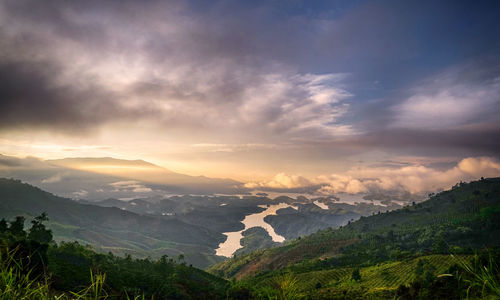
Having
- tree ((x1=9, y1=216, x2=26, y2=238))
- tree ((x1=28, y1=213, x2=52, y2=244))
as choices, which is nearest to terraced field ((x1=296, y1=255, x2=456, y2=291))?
tree ((x1=28, y1=213, x2=52, y2=244))

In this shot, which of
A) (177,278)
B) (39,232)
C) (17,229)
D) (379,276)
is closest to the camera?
(17,229)

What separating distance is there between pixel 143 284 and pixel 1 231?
41.7 meters

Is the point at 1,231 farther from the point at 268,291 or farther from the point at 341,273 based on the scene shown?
the point at 341,273

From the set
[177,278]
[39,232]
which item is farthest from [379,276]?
[39,232]

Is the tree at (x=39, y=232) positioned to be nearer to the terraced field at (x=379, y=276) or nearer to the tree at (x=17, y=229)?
the tree at (x=17, y=229)

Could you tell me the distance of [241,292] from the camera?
61344 millimetres

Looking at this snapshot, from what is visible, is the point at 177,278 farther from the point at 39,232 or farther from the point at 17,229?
the point at 17,229

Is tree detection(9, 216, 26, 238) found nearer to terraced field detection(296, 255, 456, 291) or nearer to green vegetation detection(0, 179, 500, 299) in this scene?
green vegetation detection(0, 179, 500, 299)

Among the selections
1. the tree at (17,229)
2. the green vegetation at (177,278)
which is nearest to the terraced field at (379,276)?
the green vegetation at (177,278)

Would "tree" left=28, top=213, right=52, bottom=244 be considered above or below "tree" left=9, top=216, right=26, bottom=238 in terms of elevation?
below

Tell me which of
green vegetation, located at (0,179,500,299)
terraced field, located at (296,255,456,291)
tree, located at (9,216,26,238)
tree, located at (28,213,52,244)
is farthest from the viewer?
terraced field, located at (296,255,456,291)

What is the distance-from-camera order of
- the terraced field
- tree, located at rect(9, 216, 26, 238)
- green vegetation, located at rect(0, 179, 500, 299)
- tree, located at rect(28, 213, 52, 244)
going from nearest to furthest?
1. green vegetation, located at rect(0, 179, 500, 299)
2. tree, located at rect(9, 216, 26, 238)
3. tree, located at rect(28, 213, 52, 244)
4. the terraced field

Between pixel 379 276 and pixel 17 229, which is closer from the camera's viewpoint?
pixel 17 229

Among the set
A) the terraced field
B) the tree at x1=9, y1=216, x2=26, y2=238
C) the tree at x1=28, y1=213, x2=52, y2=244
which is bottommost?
the terraced field
